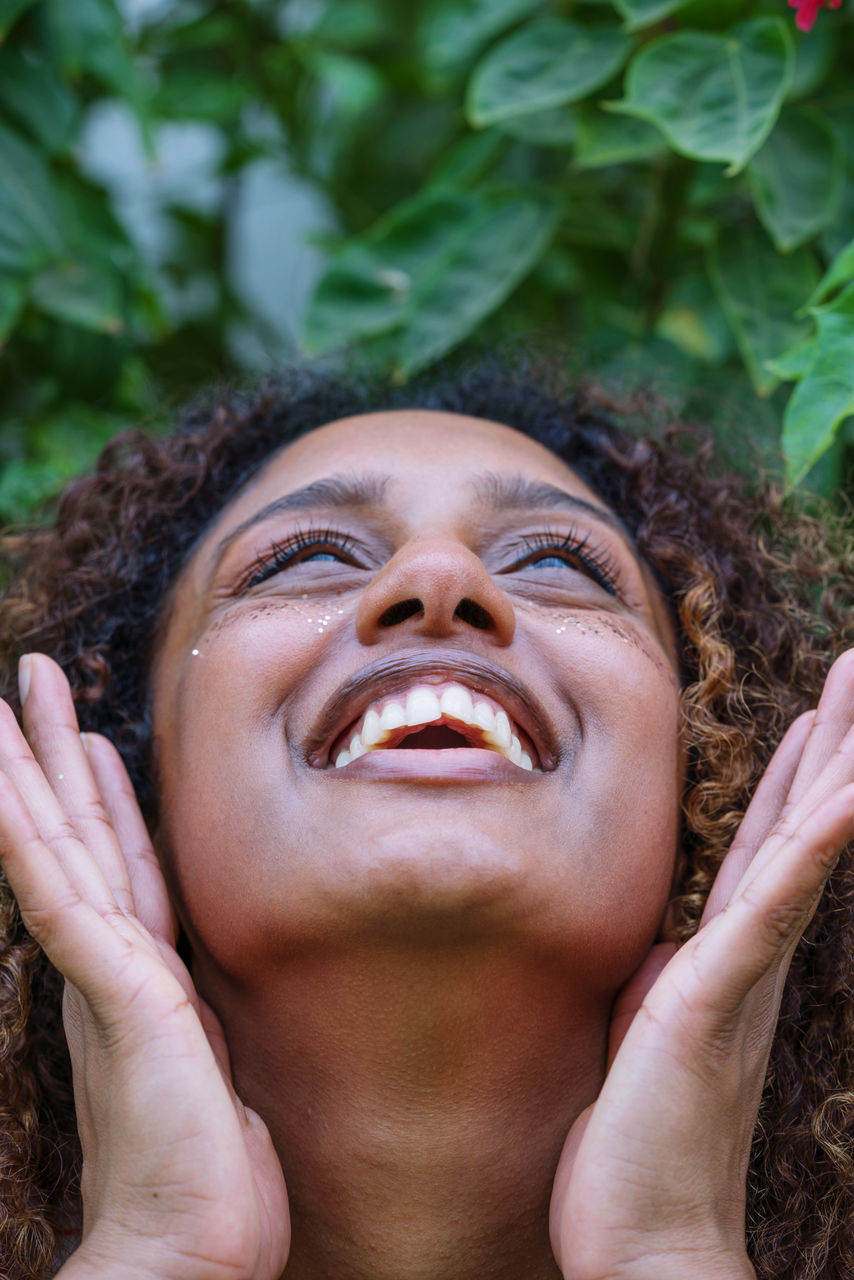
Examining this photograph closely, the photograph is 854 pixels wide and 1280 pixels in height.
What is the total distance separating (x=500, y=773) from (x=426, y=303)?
1.03 meters

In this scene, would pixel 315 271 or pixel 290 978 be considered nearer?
pixel 290 978

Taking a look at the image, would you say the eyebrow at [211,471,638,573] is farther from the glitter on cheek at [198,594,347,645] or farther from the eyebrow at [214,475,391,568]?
the glitter on cheek at [198,594,347,645]

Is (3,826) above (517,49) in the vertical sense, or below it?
below

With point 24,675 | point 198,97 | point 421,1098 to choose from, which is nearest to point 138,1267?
point 421,1098

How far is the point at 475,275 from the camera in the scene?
2.18 m

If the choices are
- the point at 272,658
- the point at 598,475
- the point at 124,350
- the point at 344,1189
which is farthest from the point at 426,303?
the point at 344,1189

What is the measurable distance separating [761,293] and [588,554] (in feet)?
2.14

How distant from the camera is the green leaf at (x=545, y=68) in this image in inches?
79.3

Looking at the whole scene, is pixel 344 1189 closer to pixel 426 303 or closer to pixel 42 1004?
pixel 42 1004

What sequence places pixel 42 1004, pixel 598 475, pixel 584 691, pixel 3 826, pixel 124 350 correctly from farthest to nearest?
pixel 124 350 < pixel 598 475 < pixel 42 1004 < pixel 584 691 < pixel 3 826

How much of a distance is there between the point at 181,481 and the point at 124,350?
552 mm

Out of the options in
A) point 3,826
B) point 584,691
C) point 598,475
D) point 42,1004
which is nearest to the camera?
point 3,826

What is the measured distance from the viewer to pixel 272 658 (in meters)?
1.51

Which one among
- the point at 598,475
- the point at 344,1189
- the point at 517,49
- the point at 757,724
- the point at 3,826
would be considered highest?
the point at 517,49
